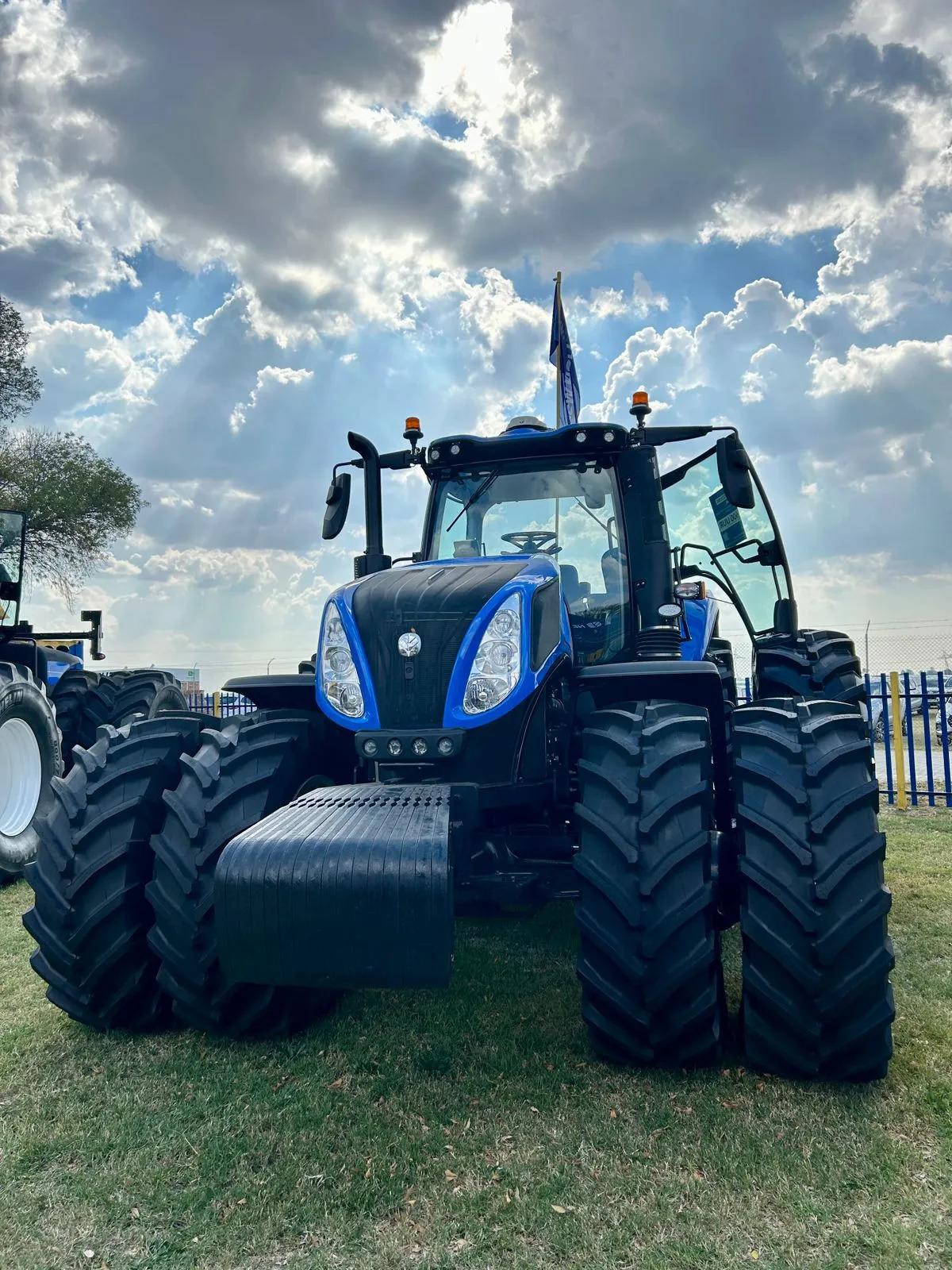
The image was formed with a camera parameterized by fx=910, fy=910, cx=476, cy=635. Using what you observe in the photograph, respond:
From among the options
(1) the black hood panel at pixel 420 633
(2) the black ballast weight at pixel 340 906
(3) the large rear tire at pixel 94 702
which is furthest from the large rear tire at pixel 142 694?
(2) the black ballast weight at pixel 340 906

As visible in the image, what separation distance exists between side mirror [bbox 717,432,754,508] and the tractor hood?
4.16 feet

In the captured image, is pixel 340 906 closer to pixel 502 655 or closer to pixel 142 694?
pixel 502 655


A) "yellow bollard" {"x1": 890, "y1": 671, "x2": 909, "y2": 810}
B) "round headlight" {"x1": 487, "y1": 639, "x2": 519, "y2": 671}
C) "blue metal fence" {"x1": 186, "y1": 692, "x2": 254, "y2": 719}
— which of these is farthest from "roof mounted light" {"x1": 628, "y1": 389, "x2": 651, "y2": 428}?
"blue metal fence" {"x1": 186, "y1": 692, "x2": 254, "y2": 719}

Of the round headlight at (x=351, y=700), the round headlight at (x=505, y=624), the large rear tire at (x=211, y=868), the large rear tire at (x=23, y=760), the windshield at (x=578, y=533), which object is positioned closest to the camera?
the large rear tire at (x=211, y=868)

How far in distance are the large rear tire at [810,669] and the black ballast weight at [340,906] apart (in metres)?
3.16

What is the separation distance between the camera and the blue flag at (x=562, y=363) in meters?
8.01

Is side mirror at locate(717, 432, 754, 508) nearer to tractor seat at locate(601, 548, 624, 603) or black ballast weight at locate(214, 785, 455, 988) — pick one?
tractor seat at locate(601, 548, 624, 603)

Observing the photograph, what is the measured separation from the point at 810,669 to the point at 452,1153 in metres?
3.63

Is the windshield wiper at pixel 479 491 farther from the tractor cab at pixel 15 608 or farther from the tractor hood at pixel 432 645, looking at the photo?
the tractor cab at pixel 15 608

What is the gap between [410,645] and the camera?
142 inches

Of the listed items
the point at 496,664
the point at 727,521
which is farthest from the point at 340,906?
the point at 727,521

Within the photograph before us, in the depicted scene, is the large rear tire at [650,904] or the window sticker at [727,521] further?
the window sticker at [727,521]

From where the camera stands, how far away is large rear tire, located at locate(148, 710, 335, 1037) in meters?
3.47

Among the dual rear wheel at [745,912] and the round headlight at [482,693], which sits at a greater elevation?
the round headlight at [482,693]
